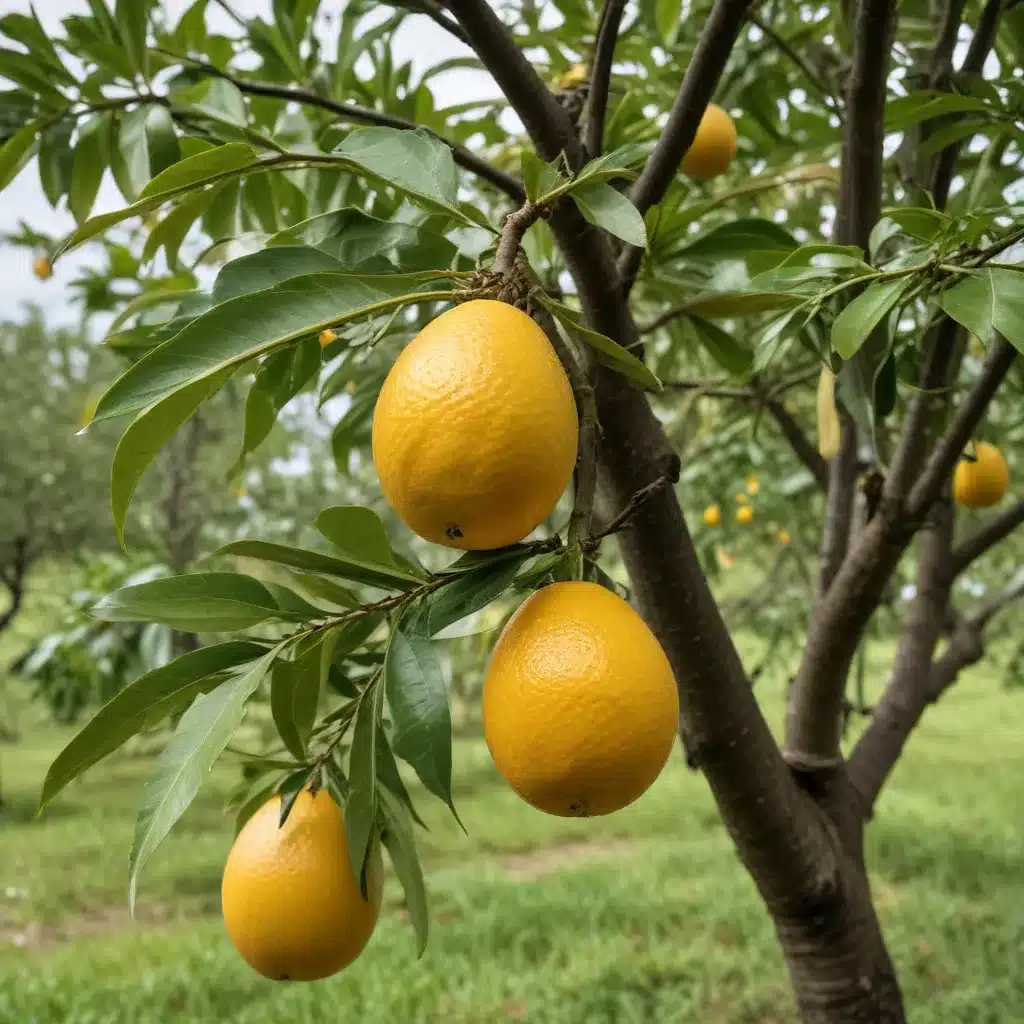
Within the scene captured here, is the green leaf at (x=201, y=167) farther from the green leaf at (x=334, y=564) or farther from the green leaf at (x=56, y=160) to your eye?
the green leaf at (x=56, y=160)

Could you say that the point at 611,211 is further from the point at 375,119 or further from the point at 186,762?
the point at 375,119

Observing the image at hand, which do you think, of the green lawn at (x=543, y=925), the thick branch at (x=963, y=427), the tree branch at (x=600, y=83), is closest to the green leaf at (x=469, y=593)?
the tree branch at (x=600, y=83)

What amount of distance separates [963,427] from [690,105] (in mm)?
516

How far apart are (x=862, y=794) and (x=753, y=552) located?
3.27 metres

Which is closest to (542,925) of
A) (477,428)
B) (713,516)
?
(713,516)

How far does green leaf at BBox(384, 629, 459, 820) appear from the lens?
0.57 metres

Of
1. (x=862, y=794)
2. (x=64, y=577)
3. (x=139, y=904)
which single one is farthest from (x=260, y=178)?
(x=64, y=577)

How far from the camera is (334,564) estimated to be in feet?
2.12

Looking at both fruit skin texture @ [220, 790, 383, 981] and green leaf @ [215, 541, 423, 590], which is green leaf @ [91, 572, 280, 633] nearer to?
green leaf @ [215, 541, 423, 590]

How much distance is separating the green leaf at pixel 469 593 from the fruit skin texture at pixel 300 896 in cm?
23

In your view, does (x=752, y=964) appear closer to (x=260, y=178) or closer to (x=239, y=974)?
(x=239, y=974)

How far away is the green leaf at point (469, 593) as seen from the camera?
61cm

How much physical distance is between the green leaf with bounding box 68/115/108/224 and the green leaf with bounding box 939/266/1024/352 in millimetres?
886

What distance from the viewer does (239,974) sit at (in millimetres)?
3195
